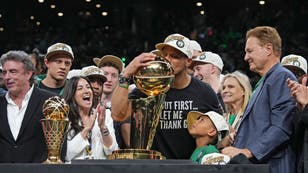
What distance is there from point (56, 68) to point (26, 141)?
1934mm

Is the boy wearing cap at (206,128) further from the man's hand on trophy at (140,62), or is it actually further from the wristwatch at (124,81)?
the man's hand on trophy at (140,62)

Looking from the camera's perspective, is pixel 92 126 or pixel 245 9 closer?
pixel 92 126

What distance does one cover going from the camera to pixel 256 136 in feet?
19.6

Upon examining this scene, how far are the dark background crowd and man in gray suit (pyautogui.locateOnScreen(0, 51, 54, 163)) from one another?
933 centimetres

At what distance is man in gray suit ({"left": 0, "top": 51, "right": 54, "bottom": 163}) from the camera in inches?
250

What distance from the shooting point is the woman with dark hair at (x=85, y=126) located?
265 inches

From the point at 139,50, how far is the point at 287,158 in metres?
10.8

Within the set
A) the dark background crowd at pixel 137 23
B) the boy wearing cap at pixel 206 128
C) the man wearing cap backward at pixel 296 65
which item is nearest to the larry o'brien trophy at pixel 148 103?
the boy wearing cap at pixel 206 128

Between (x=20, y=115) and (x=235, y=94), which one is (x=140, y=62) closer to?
(x=20, y=115)

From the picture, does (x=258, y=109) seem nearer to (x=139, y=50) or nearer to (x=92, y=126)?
(x=92, y=126)

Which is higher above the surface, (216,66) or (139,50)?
(139,50)

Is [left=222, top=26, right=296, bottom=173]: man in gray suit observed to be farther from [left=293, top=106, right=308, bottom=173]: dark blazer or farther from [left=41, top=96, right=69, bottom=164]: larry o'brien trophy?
[left=41, top=96, right=69, bottom=164]: larry o'brien trophy

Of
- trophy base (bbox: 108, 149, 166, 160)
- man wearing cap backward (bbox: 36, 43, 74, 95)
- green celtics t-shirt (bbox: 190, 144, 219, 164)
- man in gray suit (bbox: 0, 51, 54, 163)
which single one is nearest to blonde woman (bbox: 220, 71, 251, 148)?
green celtics t-shirt (bbox: 190, 144, 219, 164)

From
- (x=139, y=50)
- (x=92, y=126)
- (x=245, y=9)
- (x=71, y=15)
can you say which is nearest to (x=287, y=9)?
(x=245, y=9)
